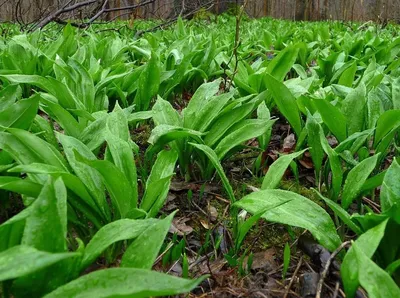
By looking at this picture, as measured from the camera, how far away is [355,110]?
1876 millimetres

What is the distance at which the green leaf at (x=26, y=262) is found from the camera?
73 centimetres

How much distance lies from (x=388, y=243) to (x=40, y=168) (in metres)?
0.84

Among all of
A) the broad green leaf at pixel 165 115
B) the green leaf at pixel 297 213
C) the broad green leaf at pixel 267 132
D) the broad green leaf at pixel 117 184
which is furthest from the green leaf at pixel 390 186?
the broad green leaf at pixel 165 115

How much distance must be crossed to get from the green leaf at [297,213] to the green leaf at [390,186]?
5.5 inches

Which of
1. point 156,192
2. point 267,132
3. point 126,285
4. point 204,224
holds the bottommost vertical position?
point 204,224

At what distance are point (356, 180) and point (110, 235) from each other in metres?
0.76

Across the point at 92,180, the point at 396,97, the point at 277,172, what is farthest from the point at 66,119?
the point at 396,97

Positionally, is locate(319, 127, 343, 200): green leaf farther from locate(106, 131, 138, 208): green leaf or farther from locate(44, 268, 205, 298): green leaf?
locate(44, 268, 205, 298): green leaf

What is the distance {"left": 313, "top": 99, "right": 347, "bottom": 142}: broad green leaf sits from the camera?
1.74 meters

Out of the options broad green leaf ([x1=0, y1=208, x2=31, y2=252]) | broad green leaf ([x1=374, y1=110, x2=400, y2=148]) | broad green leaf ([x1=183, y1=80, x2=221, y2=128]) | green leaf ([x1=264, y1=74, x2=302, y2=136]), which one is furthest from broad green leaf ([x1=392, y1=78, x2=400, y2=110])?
broad green leaf ([x1=0, y1=208, x2=31, y2=252])

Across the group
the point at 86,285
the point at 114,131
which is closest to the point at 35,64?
the point at 114,131

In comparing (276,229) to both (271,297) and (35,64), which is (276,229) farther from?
(35,64)

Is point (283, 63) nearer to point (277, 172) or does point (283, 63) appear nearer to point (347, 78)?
point (347, 78)

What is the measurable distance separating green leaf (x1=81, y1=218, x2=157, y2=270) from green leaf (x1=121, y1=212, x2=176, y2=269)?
18 mm
